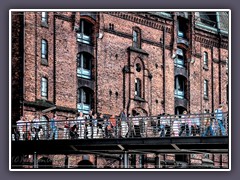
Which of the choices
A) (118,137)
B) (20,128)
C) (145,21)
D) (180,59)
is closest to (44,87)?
(20,128)

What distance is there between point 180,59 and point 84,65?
5.63m

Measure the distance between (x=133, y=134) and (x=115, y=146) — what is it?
739mm

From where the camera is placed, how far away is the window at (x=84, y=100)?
4650 centimetres

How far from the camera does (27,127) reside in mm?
42719

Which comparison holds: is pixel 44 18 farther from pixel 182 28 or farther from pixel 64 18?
pixel 182 28

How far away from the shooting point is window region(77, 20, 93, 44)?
46888 mm

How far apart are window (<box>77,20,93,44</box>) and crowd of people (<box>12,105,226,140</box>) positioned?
14.4 ft

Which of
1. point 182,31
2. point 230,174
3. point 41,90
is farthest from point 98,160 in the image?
point 182,31

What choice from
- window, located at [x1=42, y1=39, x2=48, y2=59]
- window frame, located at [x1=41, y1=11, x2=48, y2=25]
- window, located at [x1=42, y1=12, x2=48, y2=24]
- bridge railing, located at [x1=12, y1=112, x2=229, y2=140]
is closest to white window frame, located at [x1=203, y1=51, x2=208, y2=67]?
bridge railing, located at [x1=12, y1=112, x2=229, y2=140]

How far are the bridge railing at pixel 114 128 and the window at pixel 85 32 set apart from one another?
15.3ft

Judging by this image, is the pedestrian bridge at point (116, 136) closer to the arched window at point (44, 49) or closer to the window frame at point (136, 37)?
the arched window at point (44, 49)

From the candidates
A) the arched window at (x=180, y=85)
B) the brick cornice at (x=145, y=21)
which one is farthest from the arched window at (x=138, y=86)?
the brick cornice at (x=145, y=21)

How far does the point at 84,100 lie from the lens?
4691cm
